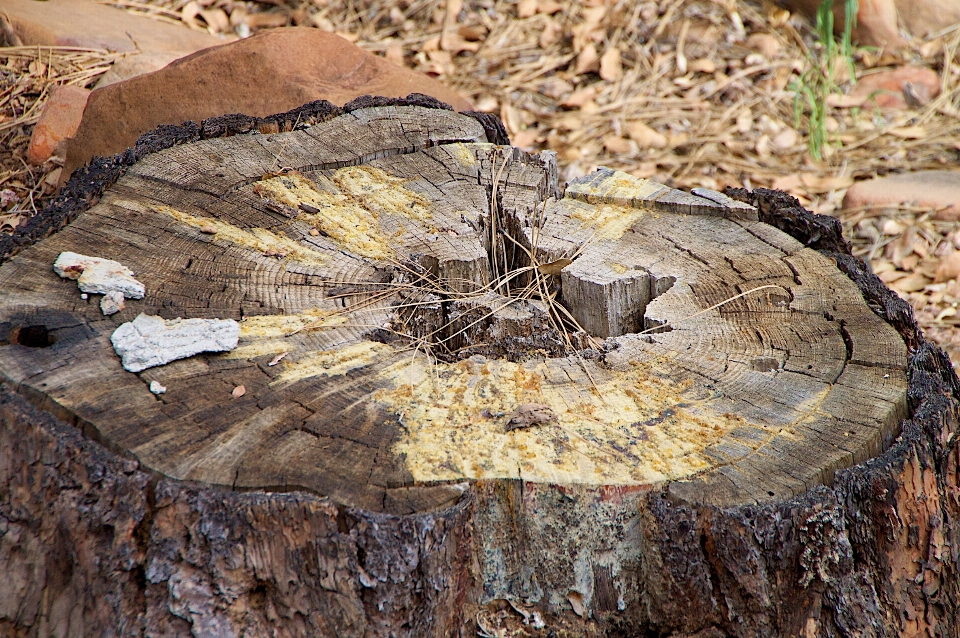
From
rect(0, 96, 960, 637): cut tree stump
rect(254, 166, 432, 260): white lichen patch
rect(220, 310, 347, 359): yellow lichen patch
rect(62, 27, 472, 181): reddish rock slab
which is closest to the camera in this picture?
rect(0, 96, 960, 637): cut tree stump

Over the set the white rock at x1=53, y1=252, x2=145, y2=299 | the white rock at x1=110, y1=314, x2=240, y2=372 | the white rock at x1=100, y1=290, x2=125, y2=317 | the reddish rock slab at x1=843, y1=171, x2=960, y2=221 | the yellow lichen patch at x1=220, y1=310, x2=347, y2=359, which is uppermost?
the white rock at x1=53, y1=252, x2=145, y2=299

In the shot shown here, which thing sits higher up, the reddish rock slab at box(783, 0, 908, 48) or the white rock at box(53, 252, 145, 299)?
the white rock at box(53, 252, 145, 299)

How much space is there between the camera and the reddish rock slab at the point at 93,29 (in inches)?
149

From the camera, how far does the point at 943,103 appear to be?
440cm

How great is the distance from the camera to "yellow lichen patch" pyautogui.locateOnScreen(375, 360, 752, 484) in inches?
54.6

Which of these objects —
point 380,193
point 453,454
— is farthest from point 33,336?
point 380,193

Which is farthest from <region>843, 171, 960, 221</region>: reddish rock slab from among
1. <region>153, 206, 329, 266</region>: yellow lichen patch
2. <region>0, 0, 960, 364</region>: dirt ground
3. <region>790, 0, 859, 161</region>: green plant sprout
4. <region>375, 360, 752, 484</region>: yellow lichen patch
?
<region>153, 206, 329, 266</region>: yellow lichen patch

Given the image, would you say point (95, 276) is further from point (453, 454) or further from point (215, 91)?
point (215, 91)

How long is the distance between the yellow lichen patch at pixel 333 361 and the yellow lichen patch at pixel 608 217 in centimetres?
78

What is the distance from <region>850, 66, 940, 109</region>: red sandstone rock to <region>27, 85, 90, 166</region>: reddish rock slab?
4.06m

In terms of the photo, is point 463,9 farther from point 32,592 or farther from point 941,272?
point 32,592

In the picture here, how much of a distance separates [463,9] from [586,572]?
14.1 ft

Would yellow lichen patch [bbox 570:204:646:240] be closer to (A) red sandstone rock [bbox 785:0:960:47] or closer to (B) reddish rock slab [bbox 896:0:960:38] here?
(A) red sandstone rock [bbox 785:0:960:47]

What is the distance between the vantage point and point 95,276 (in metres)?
1.71
